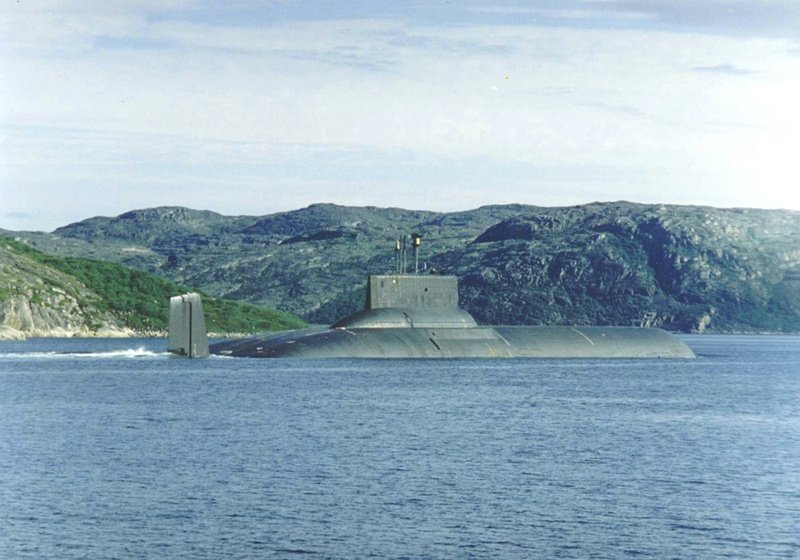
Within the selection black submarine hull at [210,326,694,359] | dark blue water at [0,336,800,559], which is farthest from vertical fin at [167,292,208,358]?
dark blue water at [0,336,800,559]

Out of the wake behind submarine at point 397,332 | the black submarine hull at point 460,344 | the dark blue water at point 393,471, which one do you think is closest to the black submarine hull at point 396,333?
the wake behind submarine at point 397,332

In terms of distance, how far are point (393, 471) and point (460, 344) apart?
2737 inches

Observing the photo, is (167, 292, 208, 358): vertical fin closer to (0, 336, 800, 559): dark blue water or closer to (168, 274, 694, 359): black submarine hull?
(168, 274, 694, 359): black submarine hull

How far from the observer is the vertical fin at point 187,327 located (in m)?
114

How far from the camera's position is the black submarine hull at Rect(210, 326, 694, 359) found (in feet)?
398

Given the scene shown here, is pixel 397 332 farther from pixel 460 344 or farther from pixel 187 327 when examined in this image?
pixel 187 327

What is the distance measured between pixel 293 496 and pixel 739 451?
2811 centimetres

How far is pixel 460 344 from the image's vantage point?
411ft

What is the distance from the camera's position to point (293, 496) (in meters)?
49.3

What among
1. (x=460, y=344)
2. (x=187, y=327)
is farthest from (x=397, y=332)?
(x=187, y=327)


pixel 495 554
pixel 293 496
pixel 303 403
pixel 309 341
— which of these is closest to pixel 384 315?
pixel 309 341

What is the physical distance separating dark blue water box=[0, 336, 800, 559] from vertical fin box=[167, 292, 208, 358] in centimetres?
1029

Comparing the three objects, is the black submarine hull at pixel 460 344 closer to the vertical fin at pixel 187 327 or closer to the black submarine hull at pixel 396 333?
the black submarine hull at pixel 396 333

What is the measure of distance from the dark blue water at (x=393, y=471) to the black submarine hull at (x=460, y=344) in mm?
14228
